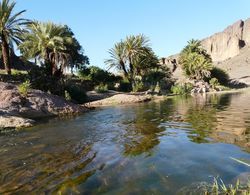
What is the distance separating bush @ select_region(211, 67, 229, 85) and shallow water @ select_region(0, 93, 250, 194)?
165 feet

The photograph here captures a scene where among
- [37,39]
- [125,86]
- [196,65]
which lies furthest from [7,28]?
[196,65]

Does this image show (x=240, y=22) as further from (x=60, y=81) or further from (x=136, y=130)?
(x=136, y=130)

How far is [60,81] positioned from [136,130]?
20.5m

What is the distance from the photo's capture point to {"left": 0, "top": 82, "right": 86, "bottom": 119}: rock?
17128mm

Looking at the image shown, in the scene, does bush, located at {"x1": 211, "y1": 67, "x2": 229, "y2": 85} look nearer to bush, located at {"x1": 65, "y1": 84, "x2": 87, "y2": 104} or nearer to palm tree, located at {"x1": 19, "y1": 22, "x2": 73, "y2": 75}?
palm tree, located at {"x1": 19, "y1": 22, "x2": 73, "y2": 75}

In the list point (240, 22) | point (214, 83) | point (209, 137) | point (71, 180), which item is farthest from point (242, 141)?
point (240, 22)

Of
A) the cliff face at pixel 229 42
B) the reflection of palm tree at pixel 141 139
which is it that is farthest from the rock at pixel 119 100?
the cliff face at pixel 229 42

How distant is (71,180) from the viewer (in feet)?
19.3

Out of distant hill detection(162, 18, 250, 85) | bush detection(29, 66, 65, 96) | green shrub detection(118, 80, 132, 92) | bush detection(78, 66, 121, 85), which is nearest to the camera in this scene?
bush detection(29, 66, 65, 96)

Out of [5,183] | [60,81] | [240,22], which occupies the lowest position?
[5,183]

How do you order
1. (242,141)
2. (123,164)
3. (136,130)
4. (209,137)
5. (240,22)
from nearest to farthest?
(123,164) → (242,141) → (209,137) → (136,130) → (240,22)

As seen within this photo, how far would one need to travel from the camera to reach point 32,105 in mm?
18359

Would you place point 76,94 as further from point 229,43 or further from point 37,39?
point 229,43

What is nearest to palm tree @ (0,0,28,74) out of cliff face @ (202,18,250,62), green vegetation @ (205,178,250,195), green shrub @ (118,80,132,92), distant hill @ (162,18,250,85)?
green shrub @ (118,80,132,92)
